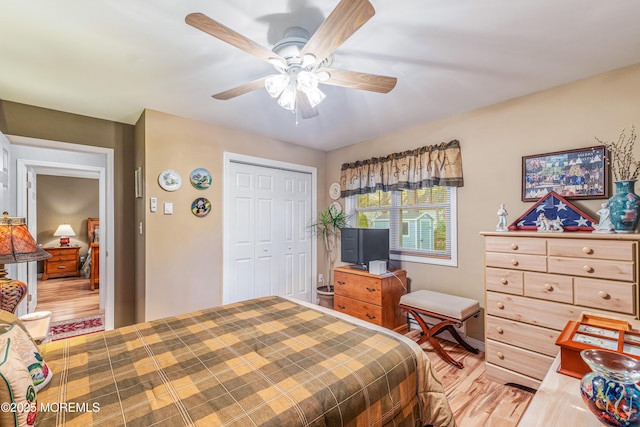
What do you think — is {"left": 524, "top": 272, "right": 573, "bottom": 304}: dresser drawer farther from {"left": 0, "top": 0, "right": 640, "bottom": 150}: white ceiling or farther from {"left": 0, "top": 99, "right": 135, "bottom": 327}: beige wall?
{"left": 0, "top": 99, "right": 135, "bottom": 327}: beige wall

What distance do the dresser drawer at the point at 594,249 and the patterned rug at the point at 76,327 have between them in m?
4.66

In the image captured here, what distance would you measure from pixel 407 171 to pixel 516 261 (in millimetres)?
1523

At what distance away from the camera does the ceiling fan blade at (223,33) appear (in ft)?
3.73

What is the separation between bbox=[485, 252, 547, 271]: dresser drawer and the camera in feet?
6.47

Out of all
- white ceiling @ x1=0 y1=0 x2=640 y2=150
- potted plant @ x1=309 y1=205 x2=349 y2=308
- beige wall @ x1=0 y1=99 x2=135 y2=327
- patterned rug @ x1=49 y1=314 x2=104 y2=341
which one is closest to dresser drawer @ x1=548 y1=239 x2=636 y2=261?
white ceiling @ x1=0 y1=0 x2=640 y2=150

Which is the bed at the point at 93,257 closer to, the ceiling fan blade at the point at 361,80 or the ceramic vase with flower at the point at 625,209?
A: the ceiling fan blade at the point at 361,80

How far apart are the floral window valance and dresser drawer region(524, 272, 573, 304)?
1.15 meters

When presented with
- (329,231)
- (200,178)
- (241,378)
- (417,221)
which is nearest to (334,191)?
(329,231)

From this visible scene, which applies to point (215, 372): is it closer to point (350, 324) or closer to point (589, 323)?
point (350, 324)

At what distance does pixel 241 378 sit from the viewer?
114 cm

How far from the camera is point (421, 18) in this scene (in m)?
1.48

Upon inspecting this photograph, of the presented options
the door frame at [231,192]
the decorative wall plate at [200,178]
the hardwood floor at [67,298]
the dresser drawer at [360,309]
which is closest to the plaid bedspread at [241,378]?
the dresser drawer at [360,309]

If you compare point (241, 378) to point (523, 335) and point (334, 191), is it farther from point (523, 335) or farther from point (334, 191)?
point (334, 191)

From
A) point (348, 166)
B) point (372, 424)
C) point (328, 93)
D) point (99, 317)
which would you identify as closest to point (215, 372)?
point (372, 424)
